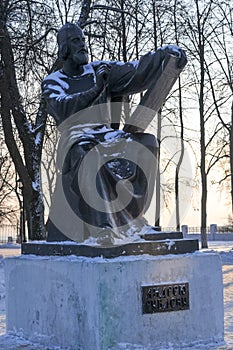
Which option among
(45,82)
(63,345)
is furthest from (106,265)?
(45,82)

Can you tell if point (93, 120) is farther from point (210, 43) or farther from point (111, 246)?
point (210, 43)

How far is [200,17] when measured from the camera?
22.4 m

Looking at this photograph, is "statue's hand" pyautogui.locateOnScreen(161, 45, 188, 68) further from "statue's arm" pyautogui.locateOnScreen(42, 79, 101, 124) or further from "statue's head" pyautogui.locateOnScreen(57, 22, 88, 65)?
"statue's head" pyautogui.locateOnScreen(57, 22, 88, 65)

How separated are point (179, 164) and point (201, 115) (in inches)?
73.6

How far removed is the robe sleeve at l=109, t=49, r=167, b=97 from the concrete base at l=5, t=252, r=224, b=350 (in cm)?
179

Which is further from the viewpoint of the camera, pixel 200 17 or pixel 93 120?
pixel 200 17

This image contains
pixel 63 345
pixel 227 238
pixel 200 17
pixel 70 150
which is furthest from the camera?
pixel 227 238

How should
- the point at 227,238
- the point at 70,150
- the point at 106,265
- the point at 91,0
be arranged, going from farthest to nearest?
the point at 227,238, the point at 91,0, the point at 70,150, the point at 106,265

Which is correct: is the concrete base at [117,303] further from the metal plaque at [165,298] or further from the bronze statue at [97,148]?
the bronze statue at [97,148]

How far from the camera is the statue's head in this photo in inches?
260

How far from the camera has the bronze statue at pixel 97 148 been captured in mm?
5781

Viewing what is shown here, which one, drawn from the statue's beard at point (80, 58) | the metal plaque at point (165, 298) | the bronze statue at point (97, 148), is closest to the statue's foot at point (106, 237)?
the bronze statue at point (97, 148)

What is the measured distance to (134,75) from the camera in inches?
256

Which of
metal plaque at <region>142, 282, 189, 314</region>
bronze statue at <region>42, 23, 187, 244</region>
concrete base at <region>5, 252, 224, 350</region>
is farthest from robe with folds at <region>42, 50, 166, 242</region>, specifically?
metal plaque at <region>142, 282, 189, 314</region>
